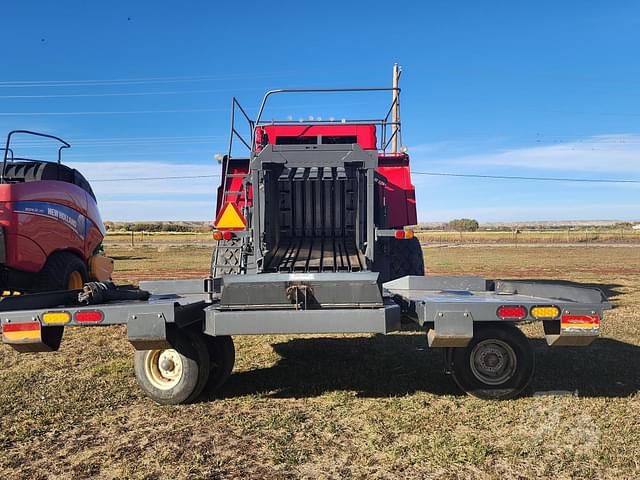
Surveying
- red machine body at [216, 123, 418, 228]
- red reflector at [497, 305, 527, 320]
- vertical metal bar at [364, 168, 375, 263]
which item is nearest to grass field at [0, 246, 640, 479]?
red reflector at [497, 305, 527, 320]

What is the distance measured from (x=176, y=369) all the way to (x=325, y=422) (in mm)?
1336

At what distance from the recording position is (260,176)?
5.50 meters

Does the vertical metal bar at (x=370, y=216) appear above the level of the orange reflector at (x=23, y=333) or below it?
above

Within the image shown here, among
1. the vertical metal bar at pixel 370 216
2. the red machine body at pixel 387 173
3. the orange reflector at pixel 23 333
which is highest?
the red machine body at pixel 387 173

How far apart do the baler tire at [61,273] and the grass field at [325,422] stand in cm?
129

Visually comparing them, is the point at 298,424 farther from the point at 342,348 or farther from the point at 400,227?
the point at 400,227

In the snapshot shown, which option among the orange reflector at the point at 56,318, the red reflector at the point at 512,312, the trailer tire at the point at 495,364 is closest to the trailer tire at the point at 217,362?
the orange reflector at the point at 56,318

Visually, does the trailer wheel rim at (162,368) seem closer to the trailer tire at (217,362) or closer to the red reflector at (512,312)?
the trailer tire at (217,362)

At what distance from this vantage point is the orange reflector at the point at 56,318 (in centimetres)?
428

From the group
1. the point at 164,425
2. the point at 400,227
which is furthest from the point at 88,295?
the point at 400,227

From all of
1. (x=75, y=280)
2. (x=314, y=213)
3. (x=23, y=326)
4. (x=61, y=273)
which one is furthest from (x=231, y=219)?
(x=75, y=280)

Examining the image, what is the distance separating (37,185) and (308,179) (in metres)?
3.71

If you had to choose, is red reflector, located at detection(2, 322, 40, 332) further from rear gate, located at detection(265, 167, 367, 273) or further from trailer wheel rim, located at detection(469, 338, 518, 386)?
trailer wheel rim, located at detection(469, 338, 518, 386)

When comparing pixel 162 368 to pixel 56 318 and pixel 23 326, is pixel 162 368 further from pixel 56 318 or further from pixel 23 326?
pixel 23 326
